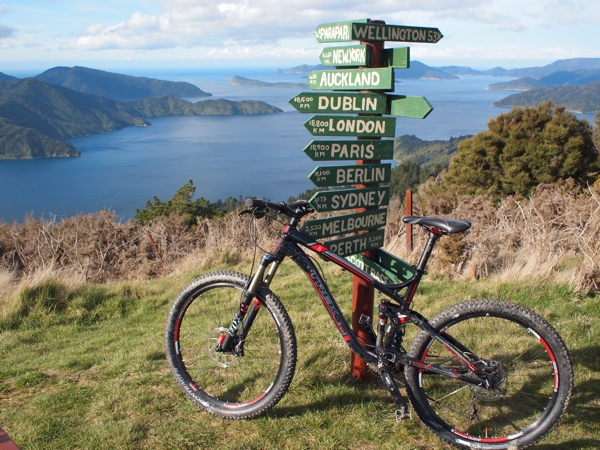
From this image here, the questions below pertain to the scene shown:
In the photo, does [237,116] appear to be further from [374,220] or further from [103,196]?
[374,220]

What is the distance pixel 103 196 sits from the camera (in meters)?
52.8

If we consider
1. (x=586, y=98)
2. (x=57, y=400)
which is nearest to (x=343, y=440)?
(x=57, y=400)

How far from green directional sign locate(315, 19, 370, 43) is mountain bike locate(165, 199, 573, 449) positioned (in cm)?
99

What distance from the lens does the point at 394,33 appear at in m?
2.90

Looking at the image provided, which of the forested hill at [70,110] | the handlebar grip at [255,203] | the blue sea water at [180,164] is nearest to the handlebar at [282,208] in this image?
the handlebar grip at [255,203]

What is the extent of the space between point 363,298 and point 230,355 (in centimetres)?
87

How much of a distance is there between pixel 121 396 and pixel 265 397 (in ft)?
2.98

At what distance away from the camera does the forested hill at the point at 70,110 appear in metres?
104

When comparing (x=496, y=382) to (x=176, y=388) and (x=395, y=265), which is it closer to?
(x=395, y=265)

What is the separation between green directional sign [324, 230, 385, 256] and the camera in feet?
9.84

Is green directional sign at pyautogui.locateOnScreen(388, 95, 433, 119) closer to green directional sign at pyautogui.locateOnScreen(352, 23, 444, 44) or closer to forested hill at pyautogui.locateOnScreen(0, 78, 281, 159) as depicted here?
green directional sign at pyautogui.locateOnScreen(352, 23, 444, 44)

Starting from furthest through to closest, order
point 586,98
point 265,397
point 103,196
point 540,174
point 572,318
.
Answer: point 586,98
point 103,196
point 540,174
point 572,318
point 265,397

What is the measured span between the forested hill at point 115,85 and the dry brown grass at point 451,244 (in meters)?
164

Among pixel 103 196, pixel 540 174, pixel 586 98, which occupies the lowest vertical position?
pixel 103 196
